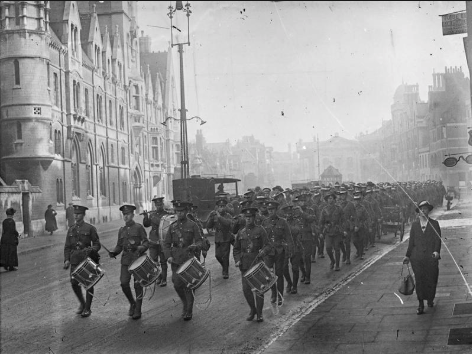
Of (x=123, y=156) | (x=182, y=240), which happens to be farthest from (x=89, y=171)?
(x=182, y=240)

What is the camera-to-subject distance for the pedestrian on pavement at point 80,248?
11602mm

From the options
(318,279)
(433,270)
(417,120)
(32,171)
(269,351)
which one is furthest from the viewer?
(417,120)

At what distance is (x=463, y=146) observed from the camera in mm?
57406

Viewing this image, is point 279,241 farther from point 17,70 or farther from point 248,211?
point 17,70

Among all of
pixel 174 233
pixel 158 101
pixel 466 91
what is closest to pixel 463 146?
pixel 466 91

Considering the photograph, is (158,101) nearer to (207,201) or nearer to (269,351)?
(207,201)

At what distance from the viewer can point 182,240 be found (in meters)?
11.1

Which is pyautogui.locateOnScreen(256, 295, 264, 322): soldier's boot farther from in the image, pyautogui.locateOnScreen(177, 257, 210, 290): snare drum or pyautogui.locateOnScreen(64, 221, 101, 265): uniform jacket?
pyautogui.locateOnScreen(64, 221, 101, 265): uniform jacket

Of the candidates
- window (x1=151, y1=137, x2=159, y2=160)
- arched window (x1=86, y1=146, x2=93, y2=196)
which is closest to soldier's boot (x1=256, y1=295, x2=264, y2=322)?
arched window (x1=86, y1=146, x2=93, y2=196)

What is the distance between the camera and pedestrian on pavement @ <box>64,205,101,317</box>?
11602 millimetres

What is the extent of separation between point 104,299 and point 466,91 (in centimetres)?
5053

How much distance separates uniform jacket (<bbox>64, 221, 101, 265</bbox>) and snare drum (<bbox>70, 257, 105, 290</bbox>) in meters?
0.30

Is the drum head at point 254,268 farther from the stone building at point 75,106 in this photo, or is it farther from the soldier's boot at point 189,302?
the stone building at point 75,106

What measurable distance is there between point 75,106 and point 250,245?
33.8m
